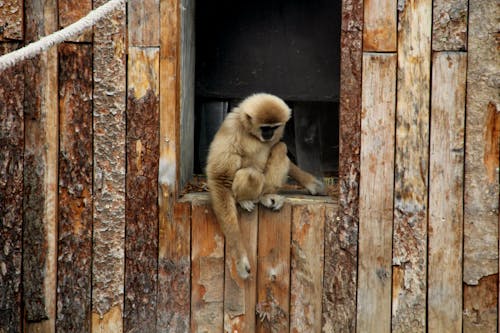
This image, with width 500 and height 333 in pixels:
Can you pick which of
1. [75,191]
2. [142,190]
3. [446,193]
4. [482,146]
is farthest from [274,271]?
[482,146]

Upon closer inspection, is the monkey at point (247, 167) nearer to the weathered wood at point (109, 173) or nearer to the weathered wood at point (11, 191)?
the weathered wood at point (109, 173)

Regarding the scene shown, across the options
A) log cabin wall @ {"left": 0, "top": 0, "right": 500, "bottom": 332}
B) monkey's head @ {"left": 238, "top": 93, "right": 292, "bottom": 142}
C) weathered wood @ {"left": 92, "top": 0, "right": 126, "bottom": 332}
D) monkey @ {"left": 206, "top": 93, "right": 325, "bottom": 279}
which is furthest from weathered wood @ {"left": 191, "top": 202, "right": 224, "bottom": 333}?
monkey's head @ {"left": 238, "top": 93, "right": 292, "bottom": 142}

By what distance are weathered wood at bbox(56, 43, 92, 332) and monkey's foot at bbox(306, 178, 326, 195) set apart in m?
1.76

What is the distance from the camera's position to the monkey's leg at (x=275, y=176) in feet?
14.5

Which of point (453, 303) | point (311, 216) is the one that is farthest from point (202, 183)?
point (453, 303)

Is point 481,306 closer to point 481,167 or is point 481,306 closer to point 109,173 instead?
point 481,167

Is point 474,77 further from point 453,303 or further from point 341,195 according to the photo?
point 453,303

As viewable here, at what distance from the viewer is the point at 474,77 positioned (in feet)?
13.3

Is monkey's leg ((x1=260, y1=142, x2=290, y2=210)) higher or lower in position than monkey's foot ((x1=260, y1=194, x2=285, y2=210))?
higher

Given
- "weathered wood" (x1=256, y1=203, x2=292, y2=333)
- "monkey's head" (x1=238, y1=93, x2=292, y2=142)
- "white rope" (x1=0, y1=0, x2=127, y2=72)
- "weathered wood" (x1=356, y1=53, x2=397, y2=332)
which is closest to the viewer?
"white rope" (x1=0, y1=0, x2=127, y2=72)

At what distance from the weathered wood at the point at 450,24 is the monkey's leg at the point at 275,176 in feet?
4.95

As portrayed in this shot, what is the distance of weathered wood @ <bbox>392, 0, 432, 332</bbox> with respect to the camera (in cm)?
411

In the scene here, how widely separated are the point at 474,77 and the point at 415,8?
2.00 ft

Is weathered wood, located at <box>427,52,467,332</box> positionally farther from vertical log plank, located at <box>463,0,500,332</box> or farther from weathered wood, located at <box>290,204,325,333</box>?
weathered wood, located at <box>290,204,325,333</box>
